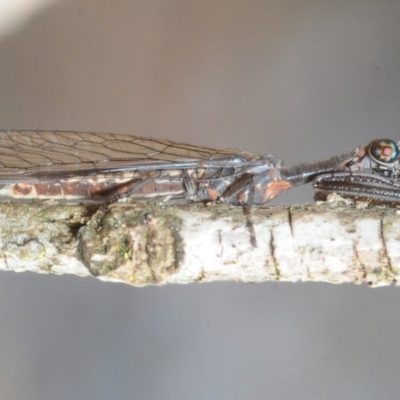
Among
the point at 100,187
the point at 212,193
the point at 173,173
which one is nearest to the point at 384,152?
the point at 212,193

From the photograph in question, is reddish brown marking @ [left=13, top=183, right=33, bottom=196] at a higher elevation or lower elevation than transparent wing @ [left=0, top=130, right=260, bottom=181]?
lower

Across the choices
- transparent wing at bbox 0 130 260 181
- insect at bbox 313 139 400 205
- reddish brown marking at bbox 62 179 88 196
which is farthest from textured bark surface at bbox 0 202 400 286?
reddish brown marking at bbox 62 179 88 196

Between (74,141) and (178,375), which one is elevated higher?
(74,141)

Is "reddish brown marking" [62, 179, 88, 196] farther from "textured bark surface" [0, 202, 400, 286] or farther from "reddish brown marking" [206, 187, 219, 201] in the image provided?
"textured bark surface" [0, 202, 400, 286]

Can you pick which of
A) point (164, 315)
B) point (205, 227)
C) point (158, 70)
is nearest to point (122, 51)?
point (158, 70)

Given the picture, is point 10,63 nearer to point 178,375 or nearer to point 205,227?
point 178,375

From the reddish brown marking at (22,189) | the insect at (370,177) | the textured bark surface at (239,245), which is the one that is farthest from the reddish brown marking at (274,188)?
the reddish brown marking at (22,189)

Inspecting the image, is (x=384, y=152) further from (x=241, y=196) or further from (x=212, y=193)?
(x=212, y=193)

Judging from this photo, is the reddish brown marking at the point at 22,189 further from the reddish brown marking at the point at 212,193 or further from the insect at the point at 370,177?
the insect at the point at 370,177
